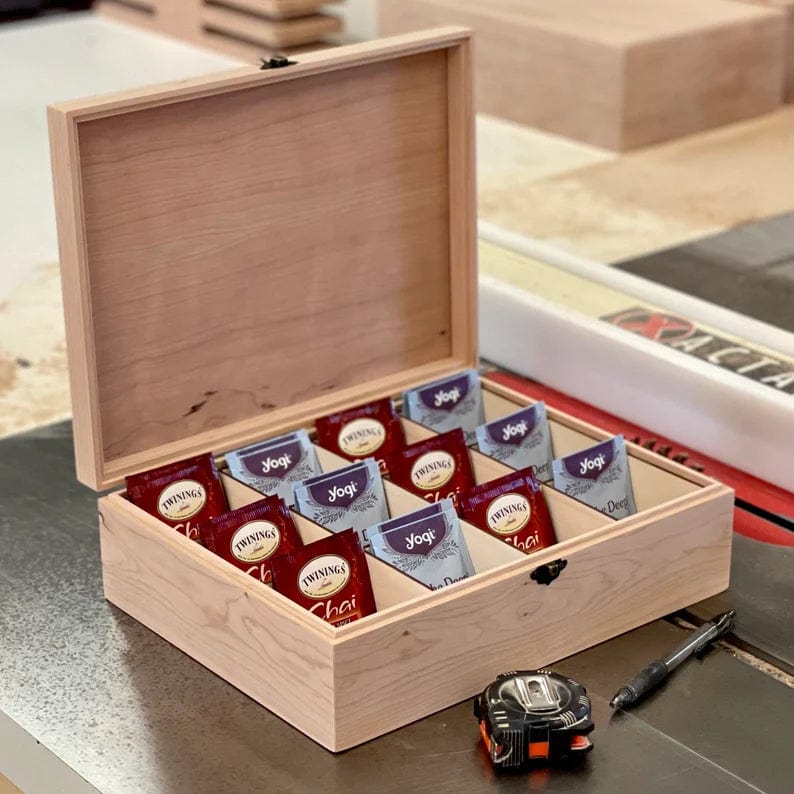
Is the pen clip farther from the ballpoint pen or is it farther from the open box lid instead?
the open box lid

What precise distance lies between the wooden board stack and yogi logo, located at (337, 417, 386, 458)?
9.71 feet

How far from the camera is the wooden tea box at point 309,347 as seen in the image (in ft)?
Answer: 5.04

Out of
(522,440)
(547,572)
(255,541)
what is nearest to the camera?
(547,572)

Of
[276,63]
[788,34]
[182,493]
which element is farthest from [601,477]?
[788,34]

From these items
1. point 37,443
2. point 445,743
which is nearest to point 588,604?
point 445,743

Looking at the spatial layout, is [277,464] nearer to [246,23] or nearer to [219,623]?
[219,623]

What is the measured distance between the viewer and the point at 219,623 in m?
1.59

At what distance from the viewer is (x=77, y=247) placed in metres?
1.67

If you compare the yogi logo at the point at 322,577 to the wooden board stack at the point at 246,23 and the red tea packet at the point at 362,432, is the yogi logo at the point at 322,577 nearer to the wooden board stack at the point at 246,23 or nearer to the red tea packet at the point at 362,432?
the red tea packet at the point at 362,432

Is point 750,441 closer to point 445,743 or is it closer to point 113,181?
point 445,743

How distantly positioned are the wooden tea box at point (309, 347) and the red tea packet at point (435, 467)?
0.12 feet

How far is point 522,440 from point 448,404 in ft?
0.44

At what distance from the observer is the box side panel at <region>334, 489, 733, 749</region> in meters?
1.48

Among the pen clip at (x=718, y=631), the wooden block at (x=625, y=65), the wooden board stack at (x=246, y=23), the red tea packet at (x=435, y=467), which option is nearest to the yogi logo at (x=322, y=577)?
the red tea packet at (x=435, y=467)
